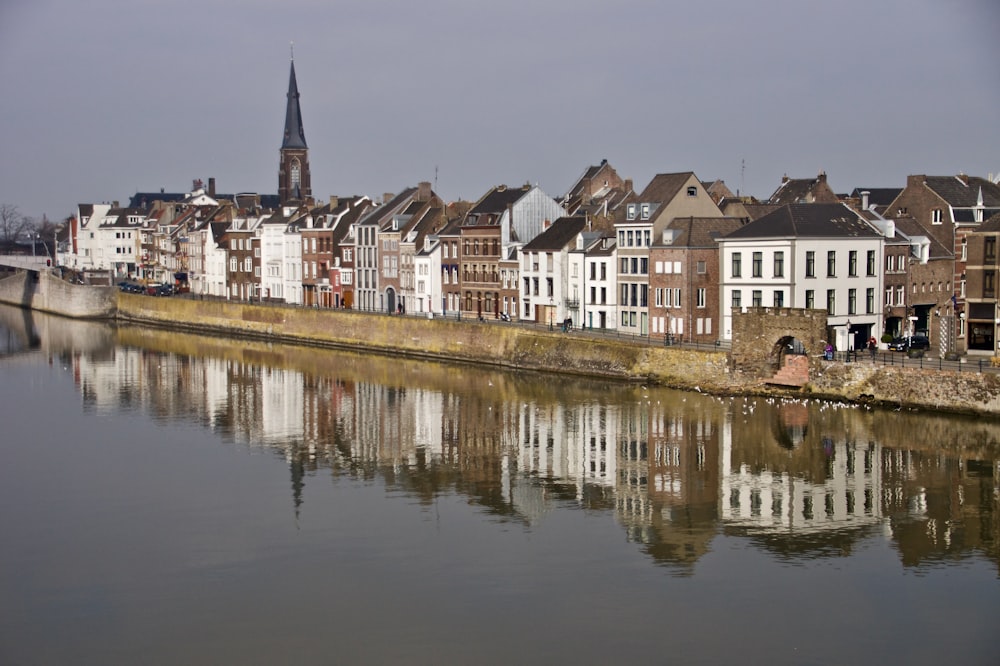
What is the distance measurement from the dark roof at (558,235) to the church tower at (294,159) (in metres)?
61.4

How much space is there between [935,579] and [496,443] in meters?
16.3

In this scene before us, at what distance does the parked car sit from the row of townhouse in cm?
102

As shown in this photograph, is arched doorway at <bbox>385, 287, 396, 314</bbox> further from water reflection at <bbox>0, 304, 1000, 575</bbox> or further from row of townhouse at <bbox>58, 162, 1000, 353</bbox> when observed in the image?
water reflection at <bbox>0, 304, 1000, 575</bbox>

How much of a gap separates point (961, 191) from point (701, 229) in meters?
13.0

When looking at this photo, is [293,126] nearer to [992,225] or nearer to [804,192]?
[804,192]

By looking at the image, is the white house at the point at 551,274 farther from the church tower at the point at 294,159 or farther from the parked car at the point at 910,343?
the church tower at the point at 294,159

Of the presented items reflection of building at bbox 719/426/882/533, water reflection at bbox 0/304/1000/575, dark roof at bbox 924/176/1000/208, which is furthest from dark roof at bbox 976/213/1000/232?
reflection of building at bbox 719/426/882/533

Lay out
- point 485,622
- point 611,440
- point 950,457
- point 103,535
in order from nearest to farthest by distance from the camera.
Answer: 1. point 485,622
2. point 103,535
3. point 950,457
4. point 611,440

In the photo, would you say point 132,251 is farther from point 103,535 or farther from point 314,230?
point 103,535

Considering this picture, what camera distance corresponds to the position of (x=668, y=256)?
5244 centimetres

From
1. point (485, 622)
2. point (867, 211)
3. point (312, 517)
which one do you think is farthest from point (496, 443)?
point (867, 211)

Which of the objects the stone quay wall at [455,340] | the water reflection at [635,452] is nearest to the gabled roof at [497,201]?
the stone quay wall at [455,340]

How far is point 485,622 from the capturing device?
71.4 feet

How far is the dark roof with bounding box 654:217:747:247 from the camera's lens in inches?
2026
